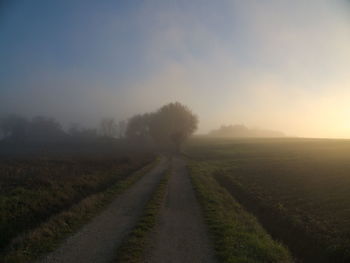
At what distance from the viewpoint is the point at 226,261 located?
10281 mm

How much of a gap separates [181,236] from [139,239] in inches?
69.9

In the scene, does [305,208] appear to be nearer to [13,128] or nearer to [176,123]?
[176,123]

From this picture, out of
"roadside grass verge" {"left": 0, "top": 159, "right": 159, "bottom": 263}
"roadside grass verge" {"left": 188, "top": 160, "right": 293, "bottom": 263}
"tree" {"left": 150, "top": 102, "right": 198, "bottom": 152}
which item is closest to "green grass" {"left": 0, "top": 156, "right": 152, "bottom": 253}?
"roadside grass verge" {"left": 0, "top": 159, "right": 159, "bottom": 263}

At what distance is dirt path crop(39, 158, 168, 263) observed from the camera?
10.3m

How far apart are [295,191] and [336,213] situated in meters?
7.83

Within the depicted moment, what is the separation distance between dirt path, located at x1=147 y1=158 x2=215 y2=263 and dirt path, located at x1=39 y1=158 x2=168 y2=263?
4.41 feet

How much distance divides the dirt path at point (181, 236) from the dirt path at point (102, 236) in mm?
1344

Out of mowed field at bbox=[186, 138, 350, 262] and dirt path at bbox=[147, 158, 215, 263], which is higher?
dirt path at bbox=[147, 158, 215, 263]

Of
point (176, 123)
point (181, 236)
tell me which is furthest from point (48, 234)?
point (176, 123)

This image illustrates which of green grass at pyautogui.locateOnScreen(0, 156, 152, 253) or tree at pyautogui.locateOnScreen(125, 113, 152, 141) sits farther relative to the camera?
tree at pyautogui.locateOnScreen(125, 113, 152, 141)

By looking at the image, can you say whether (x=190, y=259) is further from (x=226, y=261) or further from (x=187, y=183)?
(x=187, y=183)

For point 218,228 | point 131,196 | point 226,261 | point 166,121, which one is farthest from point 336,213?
point 166,121

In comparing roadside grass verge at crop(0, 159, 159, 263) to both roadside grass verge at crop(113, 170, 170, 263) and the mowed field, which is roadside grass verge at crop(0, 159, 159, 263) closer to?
roadside grass verge at crop(113, 170, 170, 263)

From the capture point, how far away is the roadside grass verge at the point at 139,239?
33.6 feet
